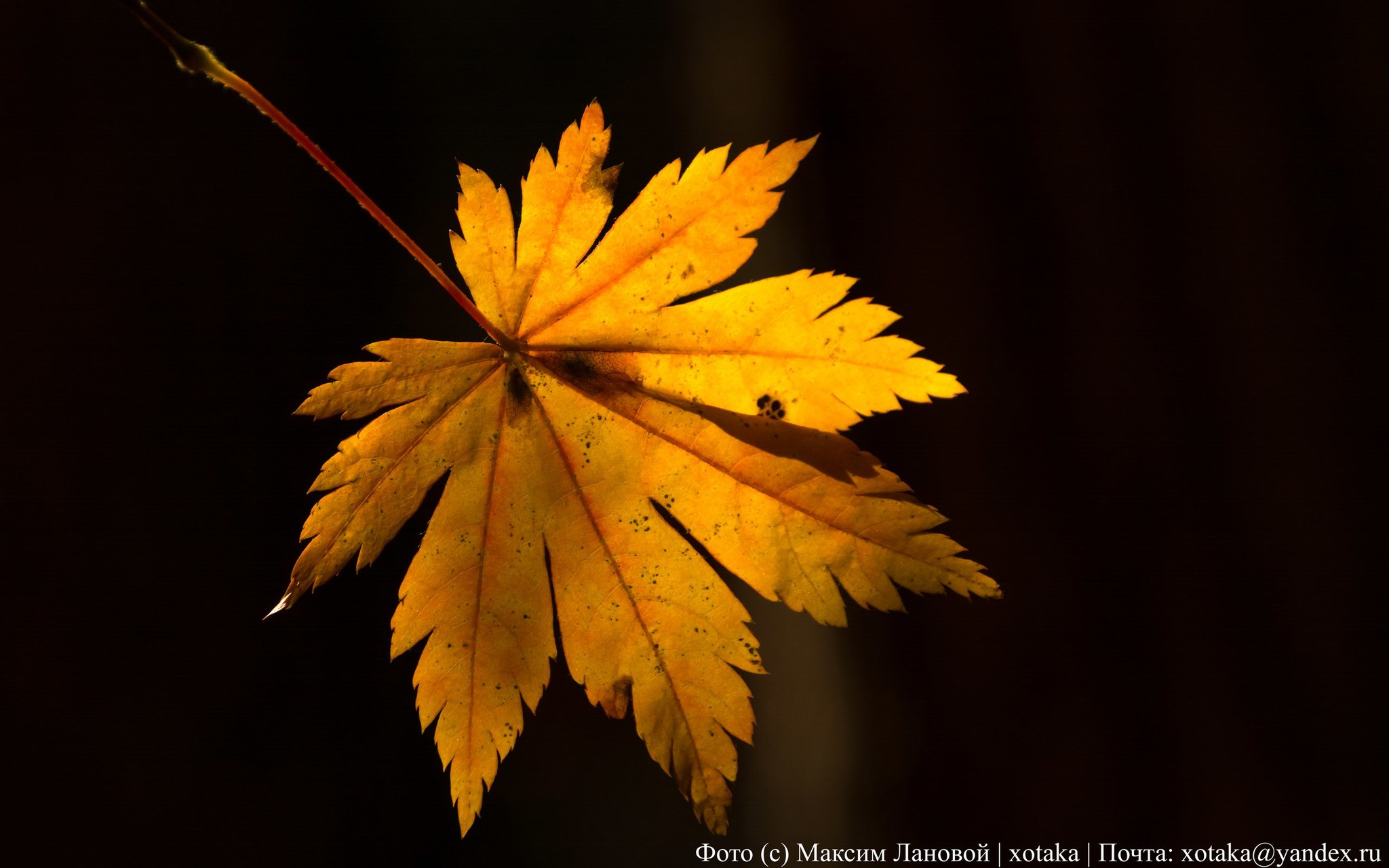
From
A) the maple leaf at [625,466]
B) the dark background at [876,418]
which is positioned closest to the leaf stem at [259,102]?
the maple leaf at [625,466]

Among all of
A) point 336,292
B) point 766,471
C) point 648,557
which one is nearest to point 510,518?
point 648,557

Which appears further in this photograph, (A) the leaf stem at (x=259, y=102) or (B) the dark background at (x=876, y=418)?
(B) the dark background at (x=876, y=418)

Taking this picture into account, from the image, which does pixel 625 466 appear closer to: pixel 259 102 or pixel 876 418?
pixel 259 102

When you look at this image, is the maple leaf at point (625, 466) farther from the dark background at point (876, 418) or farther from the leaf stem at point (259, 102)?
the dark background at point (876, 418)

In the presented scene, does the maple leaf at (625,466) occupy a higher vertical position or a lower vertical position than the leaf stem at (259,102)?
lower

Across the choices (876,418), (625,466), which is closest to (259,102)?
(625,466)
